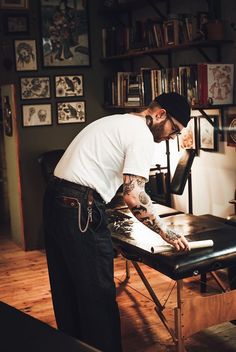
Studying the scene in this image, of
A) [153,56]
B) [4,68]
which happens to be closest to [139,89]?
[153,56]

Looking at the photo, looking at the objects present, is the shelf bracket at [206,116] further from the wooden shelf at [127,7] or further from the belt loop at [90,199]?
the belt loop at [90,199]

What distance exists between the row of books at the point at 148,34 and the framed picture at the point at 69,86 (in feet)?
1.17

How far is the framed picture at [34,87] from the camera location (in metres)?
5.18

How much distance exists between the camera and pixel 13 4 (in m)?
5.05

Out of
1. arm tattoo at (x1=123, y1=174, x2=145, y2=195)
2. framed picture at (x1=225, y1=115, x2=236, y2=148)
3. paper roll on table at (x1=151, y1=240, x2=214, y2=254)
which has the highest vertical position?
framed picture at (x1=225, y1=115, x2=236, y2=148)

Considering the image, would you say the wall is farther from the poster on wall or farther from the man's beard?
the man's beard

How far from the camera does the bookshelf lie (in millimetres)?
4094

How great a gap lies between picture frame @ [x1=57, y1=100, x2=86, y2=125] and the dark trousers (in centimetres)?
271

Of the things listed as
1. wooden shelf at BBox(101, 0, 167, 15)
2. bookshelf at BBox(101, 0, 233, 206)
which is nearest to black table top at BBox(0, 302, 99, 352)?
bookshelf at BBox(101, 0, 233, 206)

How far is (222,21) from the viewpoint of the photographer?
13.1ft

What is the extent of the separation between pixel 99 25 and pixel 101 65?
373 millimetres

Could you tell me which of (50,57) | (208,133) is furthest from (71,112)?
(208,133)

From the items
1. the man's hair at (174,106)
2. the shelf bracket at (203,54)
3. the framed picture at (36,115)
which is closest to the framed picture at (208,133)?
the shelf bracket at (203,54)

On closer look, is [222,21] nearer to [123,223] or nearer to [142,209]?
[123,223]
